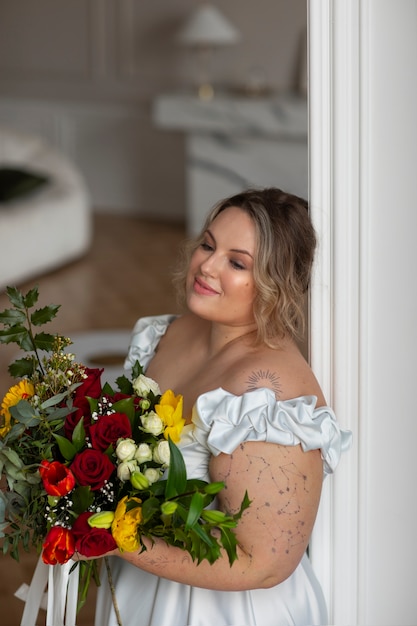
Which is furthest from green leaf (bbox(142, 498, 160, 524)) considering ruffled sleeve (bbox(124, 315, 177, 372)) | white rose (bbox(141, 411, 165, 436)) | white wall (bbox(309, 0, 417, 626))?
ruffled sleeve (bbox(124, 315, 177, 372))

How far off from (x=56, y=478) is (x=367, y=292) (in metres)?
0.64

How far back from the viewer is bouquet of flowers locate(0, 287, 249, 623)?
5.43 ft

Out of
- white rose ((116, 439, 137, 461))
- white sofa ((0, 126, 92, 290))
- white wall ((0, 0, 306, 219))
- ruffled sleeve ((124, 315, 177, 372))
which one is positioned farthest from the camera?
white wall ((0, 0, 306, 219))

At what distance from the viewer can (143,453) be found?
1.70 m

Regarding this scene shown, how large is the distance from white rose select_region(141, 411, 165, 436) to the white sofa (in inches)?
198

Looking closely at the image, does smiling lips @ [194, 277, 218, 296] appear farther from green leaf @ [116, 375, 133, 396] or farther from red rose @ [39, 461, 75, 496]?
red rose @ [39, 461, 75, 496]

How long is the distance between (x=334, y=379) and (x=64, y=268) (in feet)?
18.6

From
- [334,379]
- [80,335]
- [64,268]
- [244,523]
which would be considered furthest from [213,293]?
[64,268]

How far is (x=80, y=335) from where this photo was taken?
571cm

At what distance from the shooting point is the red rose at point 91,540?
1.66 m

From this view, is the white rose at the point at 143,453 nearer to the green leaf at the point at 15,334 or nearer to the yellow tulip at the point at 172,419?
the yellow tulip at the point at 172,419

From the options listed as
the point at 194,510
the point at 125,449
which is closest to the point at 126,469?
the point at 125,449

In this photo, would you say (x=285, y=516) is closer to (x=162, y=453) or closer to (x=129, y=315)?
(x=162, y=453)

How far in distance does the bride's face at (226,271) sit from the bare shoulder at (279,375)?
10cm
